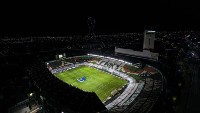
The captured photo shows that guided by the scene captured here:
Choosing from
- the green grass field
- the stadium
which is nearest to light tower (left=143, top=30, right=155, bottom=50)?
the stadium

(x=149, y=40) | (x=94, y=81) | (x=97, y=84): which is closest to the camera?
(x=97, y=84)

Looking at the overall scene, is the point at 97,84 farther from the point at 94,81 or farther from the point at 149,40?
the point at 149,40

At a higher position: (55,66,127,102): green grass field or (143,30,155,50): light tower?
(143,30,155,50): light tower

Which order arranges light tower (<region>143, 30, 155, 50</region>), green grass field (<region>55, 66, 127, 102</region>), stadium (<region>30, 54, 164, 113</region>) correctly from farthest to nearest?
light tower (<region>143, 30, 155, 50</region>)
green grass field (<region>55, 66, 127, 102</region>)
stadium (<region>30, 54, 164, 113</region>)

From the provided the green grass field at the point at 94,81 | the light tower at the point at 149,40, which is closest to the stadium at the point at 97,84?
→ the green grass field at the point at 94,81

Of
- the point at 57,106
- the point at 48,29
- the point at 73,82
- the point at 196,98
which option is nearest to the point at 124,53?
the point at 73,82

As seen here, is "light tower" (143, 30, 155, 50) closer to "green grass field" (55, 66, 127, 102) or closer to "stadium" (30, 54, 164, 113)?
"stadium" (30, 54, 164, 113)

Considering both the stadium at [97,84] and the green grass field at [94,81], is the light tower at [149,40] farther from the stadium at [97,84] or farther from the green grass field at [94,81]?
the green grass field at [94,81]

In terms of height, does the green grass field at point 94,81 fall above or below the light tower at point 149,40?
below

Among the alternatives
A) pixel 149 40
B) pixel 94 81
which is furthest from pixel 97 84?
pixel 149 40
